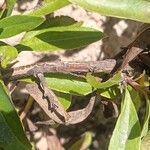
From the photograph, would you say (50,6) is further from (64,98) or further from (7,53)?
(64,98)

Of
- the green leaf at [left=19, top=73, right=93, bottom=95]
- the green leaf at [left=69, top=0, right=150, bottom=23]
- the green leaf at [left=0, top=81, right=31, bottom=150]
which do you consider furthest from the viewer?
the green leaf at [left=19, top=73, right=93, bottom=95]

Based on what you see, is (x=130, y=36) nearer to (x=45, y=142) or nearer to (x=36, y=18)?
(x=45, y=142)

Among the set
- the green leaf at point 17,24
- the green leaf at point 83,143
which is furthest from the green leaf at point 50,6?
the green leaf at point 83,143

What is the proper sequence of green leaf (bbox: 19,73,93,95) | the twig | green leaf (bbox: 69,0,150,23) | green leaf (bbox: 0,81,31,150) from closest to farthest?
green leaf (bbox: 69,0,150,23)
green leaf (bbox: 0,81,31,150)
green leaf (bbox: 19,73,93,95)
the twig

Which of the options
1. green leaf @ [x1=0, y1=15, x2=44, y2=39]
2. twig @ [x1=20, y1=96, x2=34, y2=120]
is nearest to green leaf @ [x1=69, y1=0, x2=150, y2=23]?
green leaf @ [x1=0, y1=15, x2=44, y2=39]

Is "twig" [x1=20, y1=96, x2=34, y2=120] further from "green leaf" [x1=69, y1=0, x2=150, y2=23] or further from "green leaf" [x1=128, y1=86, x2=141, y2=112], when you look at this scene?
"green leaf" [x1=69, y1=0, x2=150, y2=23]

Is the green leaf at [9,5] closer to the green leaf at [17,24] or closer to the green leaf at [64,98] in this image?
the green leaf at [17,24]

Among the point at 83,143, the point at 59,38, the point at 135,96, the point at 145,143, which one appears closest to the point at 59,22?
the point at 59,38
